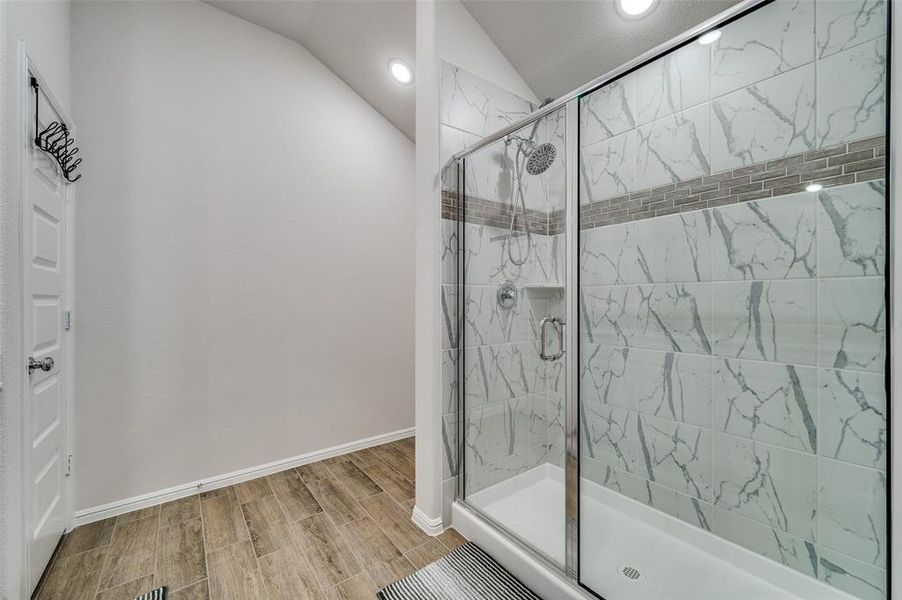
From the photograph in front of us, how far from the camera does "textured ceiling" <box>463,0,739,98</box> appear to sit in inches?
64.6

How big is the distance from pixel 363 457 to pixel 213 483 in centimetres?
89

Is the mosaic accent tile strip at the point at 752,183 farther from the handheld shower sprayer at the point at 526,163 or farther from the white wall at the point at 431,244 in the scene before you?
the white wall at the point at 431,244

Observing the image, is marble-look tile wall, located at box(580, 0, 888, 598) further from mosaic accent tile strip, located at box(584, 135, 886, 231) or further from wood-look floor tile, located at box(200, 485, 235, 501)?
wood-look floor tile, located at box(200, 485, 235, 501)

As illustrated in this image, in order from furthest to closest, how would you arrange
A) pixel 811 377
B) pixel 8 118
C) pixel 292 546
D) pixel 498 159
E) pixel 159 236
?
pixel 159 236 → pixel 498 159 → pixel 292 546 → pixel 811 377 → pixel 8 118

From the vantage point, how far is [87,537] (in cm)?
177

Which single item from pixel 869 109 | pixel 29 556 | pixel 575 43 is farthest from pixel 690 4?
pixel 29 556

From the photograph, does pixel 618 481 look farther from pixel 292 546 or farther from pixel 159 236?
pixel 159 236

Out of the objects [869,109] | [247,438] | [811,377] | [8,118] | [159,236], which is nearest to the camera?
[869,109]

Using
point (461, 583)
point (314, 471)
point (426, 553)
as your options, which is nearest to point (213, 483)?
point (314, 471)

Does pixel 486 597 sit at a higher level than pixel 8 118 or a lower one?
lower

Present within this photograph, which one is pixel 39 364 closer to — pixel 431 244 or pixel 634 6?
pixel 431 244

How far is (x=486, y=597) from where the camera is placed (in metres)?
1.42

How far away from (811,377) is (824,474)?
337mm

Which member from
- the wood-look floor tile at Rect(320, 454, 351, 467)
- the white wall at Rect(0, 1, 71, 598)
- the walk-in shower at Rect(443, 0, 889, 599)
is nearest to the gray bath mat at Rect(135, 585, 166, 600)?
the white wall at Rect(0, 1, 71, 598)
